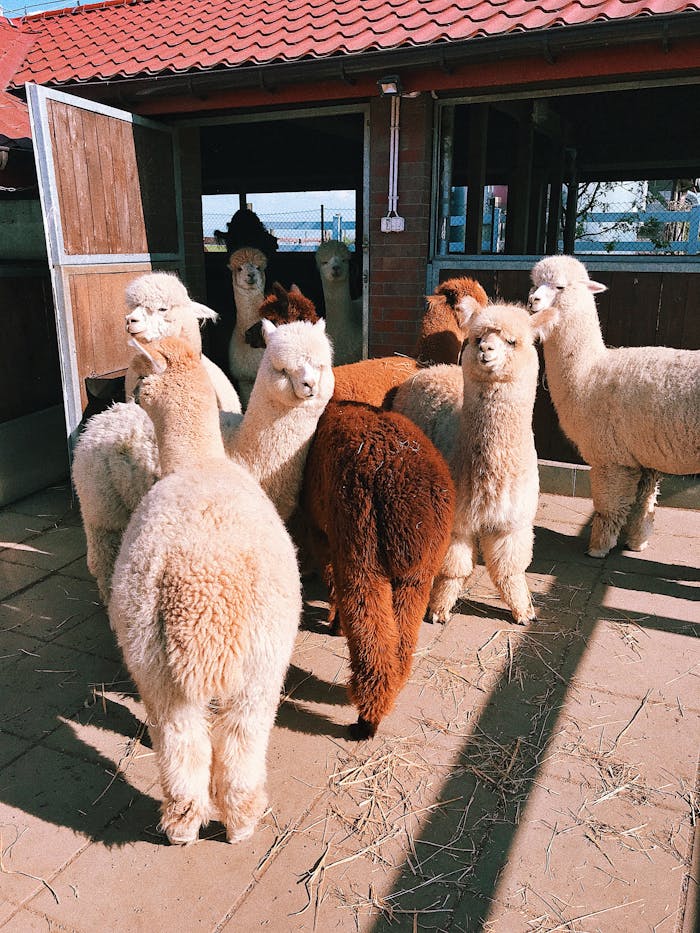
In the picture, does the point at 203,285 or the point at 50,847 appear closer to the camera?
the point at 50,847

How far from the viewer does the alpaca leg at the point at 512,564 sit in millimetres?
3795

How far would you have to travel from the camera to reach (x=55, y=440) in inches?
249

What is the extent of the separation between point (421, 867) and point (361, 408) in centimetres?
201

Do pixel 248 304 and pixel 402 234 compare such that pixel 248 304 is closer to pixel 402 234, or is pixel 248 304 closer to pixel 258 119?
pixel 402 234

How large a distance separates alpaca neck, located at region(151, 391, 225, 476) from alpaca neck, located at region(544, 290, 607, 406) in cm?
277

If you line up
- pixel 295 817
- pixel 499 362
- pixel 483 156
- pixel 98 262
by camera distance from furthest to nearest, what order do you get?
1. pixel 483 156
2. pixel 98 262
3. pixel 499 362
4. pixel 295 817

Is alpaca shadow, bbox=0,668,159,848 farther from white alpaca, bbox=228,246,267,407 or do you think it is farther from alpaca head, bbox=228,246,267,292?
alpaca head, bbox=228,246,267,292

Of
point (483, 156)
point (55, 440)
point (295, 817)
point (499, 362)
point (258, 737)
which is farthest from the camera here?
point (483, 156)

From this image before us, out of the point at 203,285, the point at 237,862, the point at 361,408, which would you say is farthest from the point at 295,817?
→ the point at 203,285

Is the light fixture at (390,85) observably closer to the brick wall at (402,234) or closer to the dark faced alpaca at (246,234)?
the brick wall at (402,234)

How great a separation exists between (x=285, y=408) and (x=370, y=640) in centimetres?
126

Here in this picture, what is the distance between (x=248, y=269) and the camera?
6.59 m

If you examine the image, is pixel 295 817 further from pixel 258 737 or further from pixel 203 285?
pixel 203 285

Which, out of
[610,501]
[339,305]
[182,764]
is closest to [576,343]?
[610,501]
